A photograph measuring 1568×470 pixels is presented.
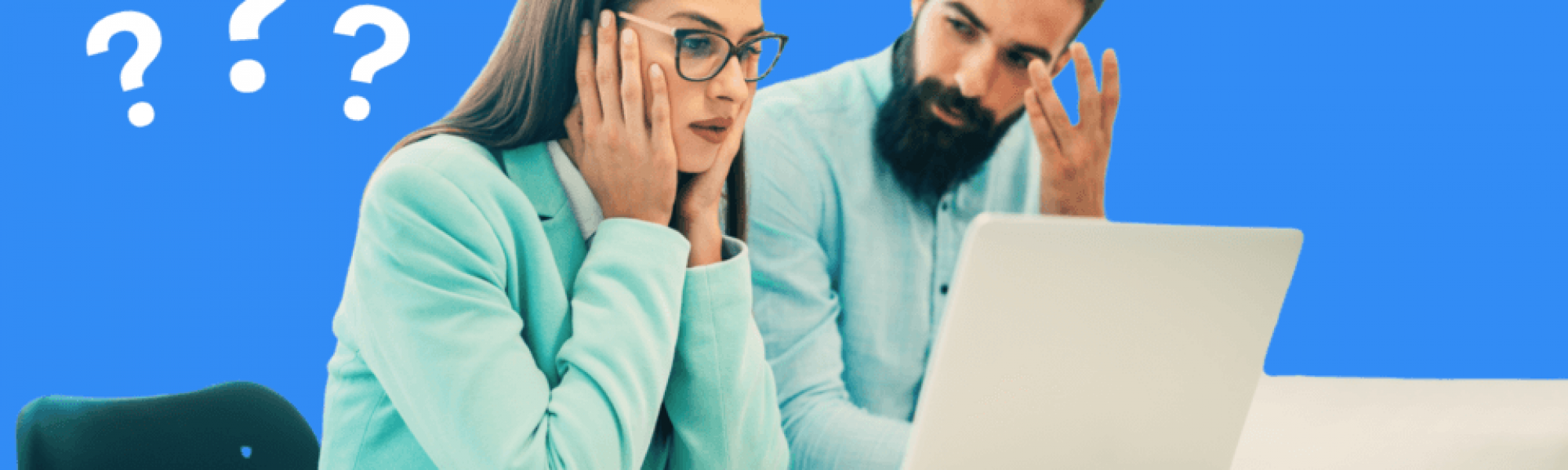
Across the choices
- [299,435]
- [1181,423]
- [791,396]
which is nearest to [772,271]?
[791,396]

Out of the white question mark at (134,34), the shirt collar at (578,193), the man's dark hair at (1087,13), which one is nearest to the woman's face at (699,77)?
the shirt collar at (578,193)

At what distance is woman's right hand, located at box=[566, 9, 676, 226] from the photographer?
1.25 m

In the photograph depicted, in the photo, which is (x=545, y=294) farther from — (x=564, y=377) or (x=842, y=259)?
(x=842, y=259)

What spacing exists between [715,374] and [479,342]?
1.02ft

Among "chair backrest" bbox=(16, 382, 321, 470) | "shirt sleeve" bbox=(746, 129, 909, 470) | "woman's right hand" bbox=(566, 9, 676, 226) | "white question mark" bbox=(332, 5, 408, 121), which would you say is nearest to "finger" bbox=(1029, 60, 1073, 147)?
"shirt sleeve" bbox=(746, 129, 909, 470)

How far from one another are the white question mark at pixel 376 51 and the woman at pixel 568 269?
68cm

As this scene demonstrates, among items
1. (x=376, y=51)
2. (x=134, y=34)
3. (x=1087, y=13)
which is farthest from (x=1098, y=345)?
(x=134, y=34)

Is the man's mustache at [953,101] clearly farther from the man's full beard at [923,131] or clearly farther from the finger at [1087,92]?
the finger at [1087,92]

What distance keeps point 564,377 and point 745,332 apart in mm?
249

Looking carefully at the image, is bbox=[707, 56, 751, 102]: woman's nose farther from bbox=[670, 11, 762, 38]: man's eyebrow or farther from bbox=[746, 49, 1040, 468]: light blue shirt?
bbox=[746, 49, 1040, 468]: light blue shirt

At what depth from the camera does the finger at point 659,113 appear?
1258mm

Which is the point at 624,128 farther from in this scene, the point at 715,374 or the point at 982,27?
the point at 982,27

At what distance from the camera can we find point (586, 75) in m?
1.26

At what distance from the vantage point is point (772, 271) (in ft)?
5.88
